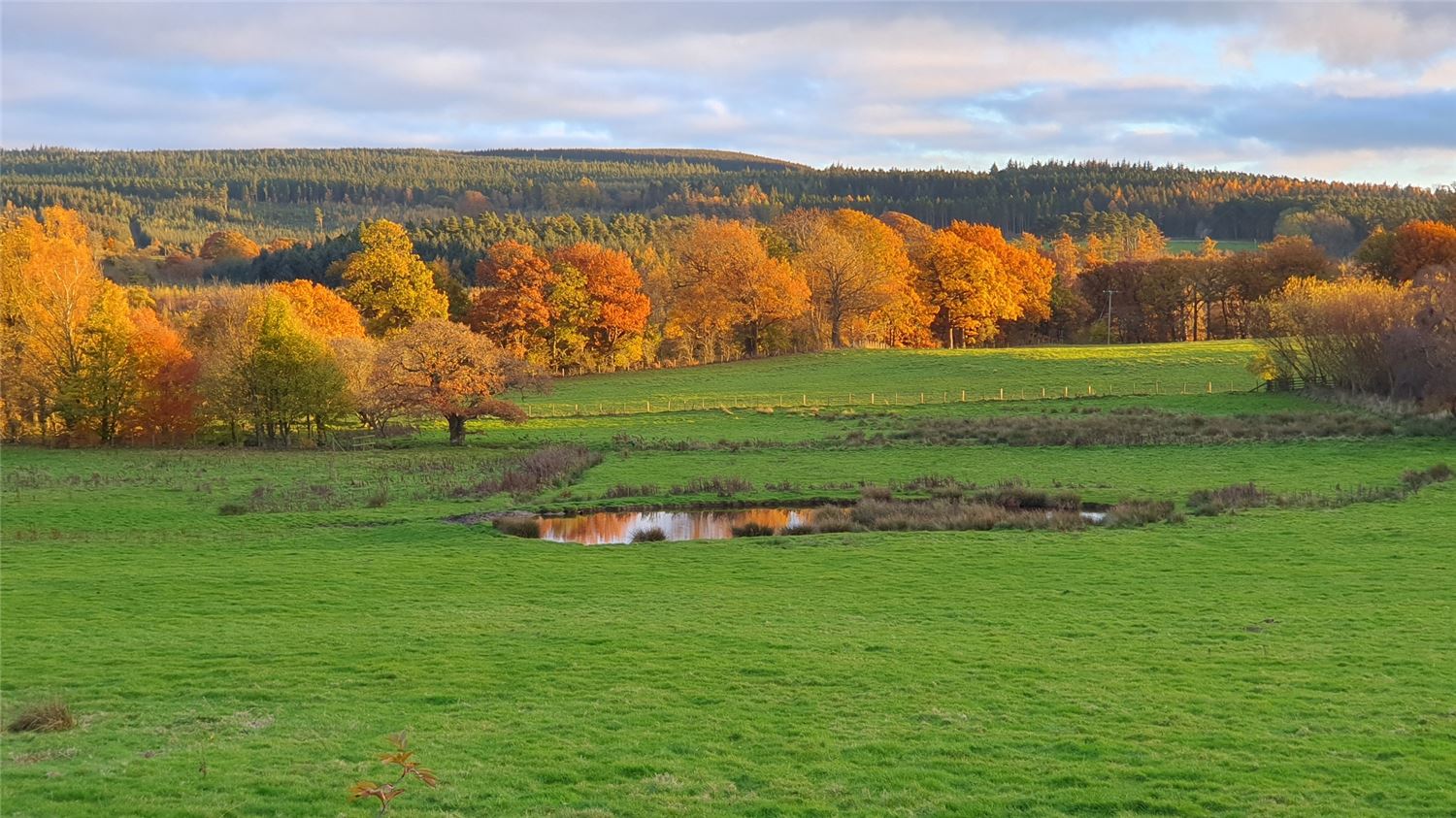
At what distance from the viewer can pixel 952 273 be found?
101688 mm

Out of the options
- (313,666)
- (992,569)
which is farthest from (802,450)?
(313,666)

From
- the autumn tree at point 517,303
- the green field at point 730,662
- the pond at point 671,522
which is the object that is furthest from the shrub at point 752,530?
the autumn tree at point 517,303

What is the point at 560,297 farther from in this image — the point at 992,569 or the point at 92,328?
the point at 992,569

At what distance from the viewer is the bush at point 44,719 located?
43.4 feet

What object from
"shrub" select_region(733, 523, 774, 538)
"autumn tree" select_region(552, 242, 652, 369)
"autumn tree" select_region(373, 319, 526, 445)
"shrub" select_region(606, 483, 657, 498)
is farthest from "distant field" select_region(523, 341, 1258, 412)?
"shrub" select_region(733, 523, 774, 538)

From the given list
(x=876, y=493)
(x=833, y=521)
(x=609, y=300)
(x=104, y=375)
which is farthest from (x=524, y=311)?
(x=833, y=521)

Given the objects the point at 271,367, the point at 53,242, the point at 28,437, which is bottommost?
the point at 28,437

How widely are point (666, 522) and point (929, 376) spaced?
4864 cm

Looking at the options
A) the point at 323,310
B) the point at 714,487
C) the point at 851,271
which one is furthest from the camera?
the point at 851,271

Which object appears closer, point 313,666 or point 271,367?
point 313,666

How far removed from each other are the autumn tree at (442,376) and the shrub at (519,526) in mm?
21007

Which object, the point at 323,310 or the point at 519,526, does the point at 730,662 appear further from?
the point at 323,310

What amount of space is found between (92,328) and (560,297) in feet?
118

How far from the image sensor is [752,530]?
1328 inches
